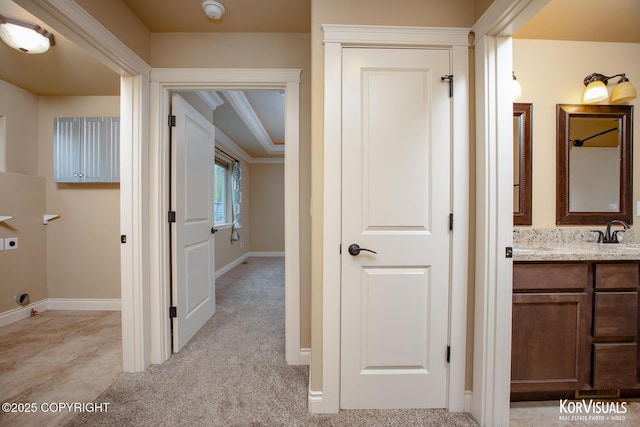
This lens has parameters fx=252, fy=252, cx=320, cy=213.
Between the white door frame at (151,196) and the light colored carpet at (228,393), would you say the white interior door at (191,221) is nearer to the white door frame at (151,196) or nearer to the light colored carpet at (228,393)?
the white door frame at (151,196)

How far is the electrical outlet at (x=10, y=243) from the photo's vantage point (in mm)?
2481

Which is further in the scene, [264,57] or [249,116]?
[249,116]

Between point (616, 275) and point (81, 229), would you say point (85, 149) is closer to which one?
point (81, 229)

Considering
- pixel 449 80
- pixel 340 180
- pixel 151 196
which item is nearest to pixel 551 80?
pixel 449 80

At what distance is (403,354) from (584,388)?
1082 mm

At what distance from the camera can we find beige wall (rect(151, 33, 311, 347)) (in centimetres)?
188

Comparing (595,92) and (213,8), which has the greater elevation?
(213,8)

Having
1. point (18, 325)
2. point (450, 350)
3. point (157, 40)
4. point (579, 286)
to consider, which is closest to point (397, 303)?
point (450, 350)

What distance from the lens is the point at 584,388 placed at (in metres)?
1.46

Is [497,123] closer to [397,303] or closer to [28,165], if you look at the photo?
[397,303]

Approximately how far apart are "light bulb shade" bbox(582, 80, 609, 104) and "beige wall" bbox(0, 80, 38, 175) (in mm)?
5134

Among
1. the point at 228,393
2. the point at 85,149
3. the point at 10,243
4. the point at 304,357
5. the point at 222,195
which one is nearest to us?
the point at 228,393

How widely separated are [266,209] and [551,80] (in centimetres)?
566

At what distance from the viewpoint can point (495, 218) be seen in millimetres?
1312
